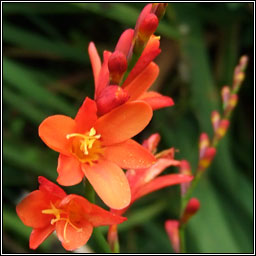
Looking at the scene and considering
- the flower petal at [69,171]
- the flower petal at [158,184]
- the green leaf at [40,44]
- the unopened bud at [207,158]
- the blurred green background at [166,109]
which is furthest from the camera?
the green leaf at [40,44]

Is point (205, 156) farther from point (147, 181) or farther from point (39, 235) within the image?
point (39, 235)

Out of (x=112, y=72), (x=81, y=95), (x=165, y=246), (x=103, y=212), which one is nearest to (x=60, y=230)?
(x=103, y=212)

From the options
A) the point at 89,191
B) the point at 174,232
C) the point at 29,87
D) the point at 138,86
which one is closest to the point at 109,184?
the point at 89,191

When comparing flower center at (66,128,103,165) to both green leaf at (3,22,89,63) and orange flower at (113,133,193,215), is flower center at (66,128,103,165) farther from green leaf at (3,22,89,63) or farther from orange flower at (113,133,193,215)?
green leaf at (3,22,89,63)

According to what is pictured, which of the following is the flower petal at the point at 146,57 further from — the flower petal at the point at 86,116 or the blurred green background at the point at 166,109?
the blurred green background at the point at 166,109

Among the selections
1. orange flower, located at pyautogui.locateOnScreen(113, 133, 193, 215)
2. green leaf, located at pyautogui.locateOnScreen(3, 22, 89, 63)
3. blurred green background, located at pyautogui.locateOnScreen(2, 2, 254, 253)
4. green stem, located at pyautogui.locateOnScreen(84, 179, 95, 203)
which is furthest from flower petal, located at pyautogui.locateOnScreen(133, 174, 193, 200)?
green leaf, located at pyautogui.locateOnScreen(3, 22, 89, 63)

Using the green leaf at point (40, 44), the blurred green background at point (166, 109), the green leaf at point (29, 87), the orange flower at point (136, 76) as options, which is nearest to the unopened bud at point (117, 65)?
the orange flower at point (136, 76)

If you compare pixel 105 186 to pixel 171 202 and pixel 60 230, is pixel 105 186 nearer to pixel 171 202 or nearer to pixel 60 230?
pixel 60 230
